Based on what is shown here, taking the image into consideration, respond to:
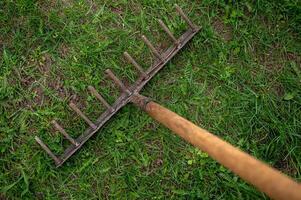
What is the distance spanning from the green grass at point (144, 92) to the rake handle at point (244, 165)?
3.52ft

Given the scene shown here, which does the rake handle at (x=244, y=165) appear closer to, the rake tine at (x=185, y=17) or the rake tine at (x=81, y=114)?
the rake tine at (x=81, y=114)

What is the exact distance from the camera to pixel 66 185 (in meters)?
3.42

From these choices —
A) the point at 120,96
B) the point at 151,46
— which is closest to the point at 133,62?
the point at 151,46

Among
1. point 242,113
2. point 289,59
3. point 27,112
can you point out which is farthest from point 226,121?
point 27,112

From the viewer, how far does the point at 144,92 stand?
3.47 meters

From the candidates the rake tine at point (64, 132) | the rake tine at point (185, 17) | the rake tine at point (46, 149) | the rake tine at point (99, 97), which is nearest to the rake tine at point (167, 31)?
the rake tine at point (185, 17)

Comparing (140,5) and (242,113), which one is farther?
(140,5)

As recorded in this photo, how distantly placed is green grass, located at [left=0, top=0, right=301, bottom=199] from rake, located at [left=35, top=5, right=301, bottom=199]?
0.15 meters

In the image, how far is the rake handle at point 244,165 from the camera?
1.48m

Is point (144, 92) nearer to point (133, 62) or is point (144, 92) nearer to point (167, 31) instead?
point (133, 62)

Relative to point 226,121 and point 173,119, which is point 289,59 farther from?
point 173,119

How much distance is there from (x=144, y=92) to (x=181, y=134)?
4.10ft

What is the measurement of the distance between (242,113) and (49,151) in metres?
1.70

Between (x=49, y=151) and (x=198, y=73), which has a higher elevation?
(x=49, y=151)
